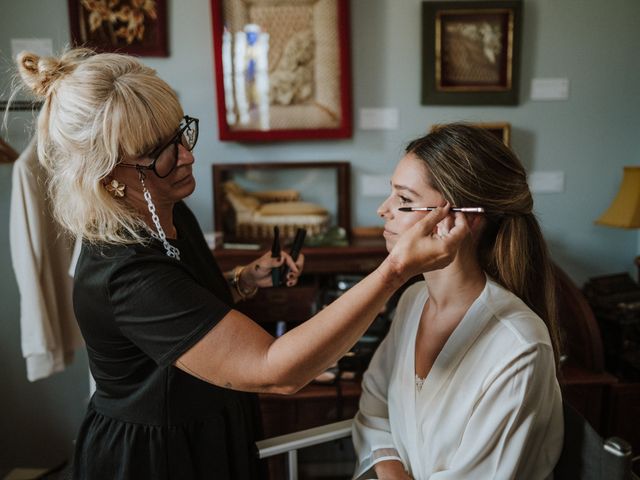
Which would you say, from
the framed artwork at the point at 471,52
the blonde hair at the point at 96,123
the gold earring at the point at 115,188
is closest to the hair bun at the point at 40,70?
the blonde hair at the point at 96,123

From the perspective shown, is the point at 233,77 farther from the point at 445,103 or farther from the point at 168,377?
the point at 168,377

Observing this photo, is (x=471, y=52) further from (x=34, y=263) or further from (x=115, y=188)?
(x=34, y=263)

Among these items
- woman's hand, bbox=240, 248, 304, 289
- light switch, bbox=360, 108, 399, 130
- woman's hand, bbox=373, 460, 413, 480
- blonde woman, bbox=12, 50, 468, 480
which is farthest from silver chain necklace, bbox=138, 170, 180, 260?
light switch, bbox=360, 108, 399, 130

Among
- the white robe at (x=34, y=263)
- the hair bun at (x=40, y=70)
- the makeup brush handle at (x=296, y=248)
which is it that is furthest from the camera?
the white robe at (x=34, y=263)

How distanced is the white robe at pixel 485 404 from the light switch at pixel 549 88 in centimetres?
137

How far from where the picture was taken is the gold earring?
3.12 ft

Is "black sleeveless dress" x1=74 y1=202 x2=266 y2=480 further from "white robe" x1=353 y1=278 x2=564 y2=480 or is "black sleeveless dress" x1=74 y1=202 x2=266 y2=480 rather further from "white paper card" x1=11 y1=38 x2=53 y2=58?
"white paper card" x1=11 y1=38 x2=53 y2=58

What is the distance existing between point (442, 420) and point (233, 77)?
1652 mm

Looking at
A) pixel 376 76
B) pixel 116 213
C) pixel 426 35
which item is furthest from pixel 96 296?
pixel 426 35

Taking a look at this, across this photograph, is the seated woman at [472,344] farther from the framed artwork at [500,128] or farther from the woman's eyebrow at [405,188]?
the framed artwork at [500,128]

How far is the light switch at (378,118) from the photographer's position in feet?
6.95

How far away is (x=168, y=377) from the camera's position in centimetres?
98

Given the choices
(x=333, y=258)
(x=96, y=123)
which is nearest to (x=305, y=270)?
(x=333, y=258)

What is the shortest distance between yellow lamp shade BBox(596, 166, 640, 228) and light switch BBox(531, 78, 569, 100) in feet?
1.47
